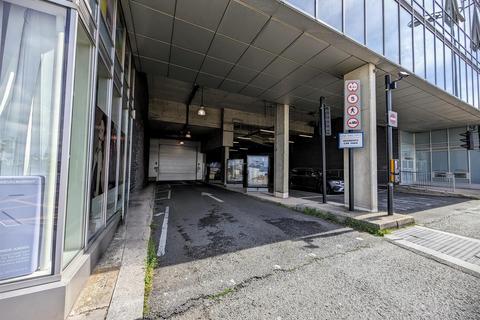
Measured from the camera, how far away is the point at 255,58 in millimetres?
6156

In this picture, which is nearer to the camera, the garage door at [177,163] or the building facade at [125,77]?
the building facade at [125,77]

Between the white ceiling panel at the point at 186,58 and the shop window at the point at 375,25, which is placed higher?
the shop window at the point at 375,25

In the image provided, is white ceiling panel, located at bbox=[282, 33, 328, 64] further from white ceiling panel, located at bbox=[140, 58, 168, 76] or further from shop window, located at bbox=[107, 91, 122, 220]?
shop window, located at bbox=[107, 91, 122, 220]

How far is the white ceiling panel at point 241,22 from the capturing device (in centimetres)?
442

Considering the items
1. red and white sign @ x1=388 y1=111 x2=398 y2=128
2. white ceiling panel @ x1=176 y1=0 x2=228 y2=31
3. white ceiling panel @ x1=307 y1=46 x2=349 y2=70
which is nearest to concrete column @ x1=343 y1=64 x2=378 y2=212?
red and white sign @ x1=388 y1=111 x2=398 y2=128

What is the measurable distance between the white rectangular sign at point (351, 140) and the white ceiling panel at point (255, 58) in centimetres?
330

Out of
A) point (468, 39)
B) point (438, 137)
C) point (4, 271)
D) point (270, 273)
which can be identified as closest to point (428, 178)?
point (438, 137)

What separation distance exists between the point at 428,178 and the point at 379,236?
56.6 ft

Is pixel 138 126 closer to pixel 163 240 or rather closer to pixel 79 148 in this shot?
pixel 163 240

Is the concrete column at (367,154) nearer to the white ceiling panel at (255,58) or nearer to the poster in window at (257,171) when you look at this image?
the white ceiling panel at (255,58)

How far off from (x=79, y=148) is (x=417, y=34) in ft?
36.9

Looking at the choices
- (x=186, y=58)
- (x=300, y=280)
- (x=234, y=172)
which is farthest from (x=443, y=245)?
(x=234, y=172)

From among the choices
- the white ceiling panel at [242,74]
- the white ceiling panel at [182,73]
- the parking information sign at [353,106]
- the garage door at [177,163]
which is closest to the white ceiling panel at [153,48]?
the white ceiling panel at [182,73]

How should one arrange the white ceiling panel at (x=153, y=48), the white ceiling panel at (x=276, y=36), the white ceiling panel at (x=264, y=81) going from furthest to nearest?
the white ceiling panel at (x=264, y=81) < the white ceiling panel at (x=153, y=48) < the white ceiling panel at (x=276, y=36)
